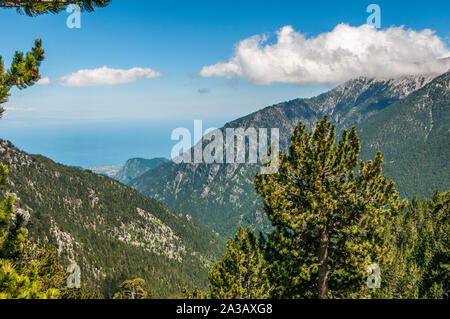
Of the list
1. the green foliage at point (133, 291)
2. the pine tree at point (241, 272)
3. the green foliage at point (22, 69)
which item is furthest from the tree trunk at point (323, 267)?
the green foliage at point (133, 291)

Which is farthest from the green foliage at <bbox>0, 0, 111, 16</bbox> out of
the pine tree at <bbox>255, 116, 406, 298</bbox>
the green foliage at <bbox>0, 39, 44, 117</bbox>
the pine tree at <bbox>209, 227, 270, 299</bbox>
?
the pine tree at <bbox>209, 227, 270, 299</bbox>

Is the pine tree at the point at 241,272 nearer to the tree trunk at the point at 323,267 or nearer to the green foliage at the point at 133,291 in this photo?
the tree trunk at the point at 323,267

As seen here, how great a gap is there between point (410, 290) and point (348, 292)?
37649 millimetres

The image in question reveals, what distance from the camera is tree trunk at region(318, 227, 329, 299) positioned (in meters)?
14.2

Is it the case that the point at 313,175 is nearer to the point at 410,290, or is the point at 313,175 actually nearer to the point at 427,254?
the point at 410,290

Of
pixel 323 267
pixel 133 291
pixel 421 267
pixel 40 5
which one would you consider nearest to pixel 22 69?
pixel 40 5

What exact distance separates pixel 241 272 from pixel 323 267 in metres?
4.83

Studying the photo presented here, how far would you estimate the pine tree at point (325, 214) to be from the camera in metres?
13.2

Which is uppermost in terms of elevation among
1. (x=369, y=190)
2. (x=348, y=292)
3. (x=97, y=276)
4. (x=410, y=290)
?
(x=369, y=190)

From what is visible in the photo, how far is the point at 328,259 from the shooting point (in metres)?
14.8

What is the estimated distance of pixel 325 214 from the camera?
13.4m
